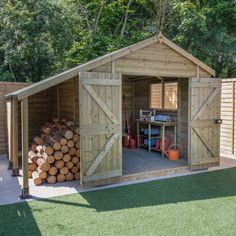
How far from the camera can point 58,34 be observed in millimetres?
10719

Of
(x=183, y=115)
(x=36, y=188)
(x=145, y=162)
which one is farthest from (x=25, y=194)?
(x=183, y=115)

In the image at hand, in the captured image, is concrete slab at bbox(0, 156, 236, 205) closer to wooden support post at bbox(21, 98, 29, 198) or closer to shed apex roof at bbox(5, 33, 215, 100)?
wooden support post at bbox(21, 98, 29, 198)

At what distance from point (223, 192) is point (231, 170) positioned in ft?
5.32

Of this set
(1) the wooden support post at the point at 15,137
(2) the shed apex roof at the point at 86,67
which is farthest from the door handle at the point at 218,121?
(1) the wooden support post at the point at 15,137

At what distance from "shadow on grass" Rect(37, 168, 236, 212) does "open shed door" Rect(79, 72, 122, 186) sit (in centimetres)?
39

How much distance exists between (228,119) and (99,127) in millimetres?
4353

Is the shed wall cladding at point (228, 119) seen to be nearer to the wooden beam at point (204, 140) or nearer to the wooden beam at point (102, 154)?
the wooden beam at point (204, 140)

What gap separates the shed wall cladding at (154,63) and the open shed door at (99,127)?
25 centimetres

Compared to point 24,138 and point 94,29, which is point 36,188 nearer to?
point 24,138

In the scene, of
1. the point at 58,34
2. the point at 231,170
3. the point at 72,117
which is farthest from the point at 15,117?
the point at 58,34

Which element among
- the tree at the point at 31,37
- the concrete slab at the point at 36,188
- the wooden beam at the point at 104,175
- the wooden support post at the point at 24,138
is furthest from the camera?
the tree at the point at 31,37

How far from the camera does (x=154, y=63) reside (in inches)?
223

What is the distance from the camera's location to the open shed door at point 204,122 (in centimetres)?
613

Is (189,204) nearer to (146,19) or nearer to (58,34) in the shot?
(58,34)
